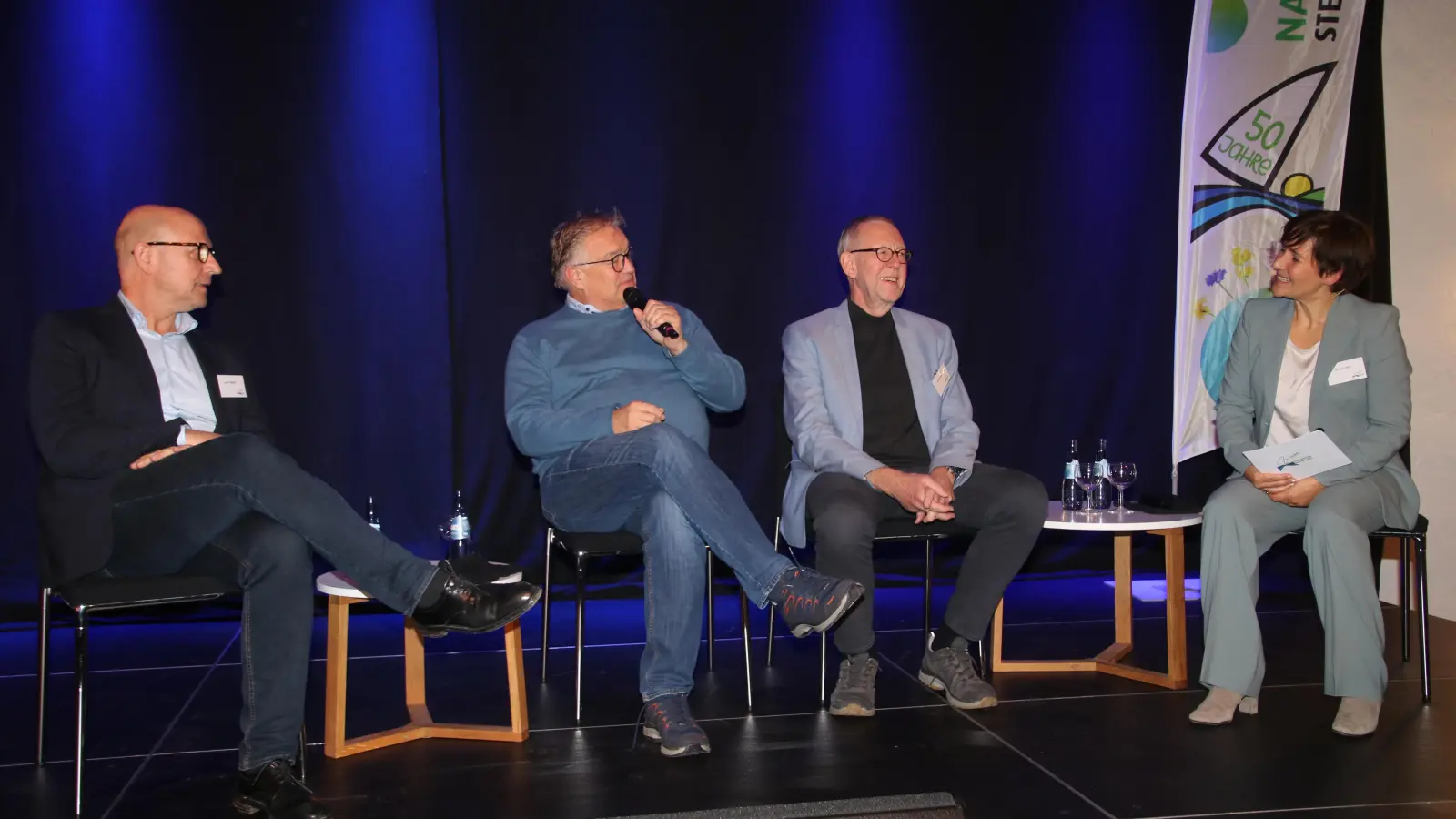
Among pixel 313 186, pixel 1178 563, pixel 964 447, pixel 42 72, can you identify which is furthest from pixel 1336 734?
pixel 42 72

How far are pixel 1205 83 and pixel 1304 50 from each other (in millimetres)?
426

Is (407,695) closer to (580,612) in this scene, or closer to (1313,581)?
(580,612)

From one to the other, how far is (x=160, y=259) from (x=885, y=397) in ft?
6.36

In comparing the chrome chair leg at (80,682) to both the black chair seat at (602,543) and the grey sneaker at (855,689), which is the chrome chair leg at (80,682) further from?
the grey sneaker at (855,689)

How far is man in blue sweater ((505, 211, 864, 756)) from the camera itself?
2584 mm

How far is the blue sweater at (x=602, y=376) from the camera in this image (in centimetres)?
288

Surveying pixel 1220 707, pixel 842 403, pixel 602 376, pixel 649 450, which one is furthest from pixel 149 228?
pixel 1220 707

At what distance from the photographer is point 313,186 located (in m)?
4.13

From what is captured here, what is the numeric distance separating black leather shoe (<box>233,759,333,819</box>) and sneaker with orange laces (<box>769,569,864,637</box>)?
3.34ft

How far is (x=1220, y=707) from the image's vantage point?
274 cm

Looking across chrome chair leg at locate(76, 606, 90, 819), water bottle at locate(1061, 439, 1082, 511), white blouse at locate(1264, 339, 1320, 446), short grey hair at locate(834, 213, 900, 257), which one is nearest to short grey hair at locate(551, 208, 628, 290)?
short grey hair at locate(834, 213, 900, 257)

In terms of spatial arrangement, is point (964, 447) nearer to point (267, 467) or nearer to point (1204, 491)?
point (267, 467)

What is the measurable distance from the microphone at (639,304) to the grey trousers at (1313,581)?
4.79 ft

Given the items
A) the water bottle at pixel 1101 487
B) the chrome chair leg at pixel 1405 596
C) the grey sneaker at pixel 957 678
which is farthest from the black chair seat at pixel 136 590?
the chrome chair leg at pixel 1405 596
